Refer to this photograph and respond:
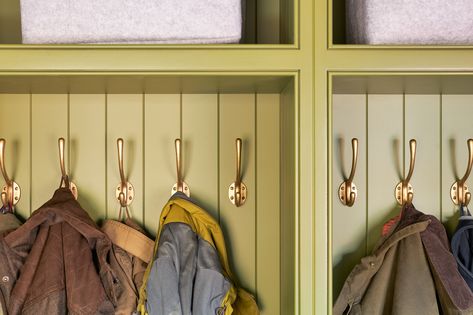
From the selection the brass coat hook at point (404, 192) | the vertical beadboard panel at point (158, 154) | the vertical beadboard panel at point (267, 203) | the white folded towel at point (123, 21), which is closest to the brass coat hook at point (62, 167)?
the vertical beadboard panel at point (158, 154)

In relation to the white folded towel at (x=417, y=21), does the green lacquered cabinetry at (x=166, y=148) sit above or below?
below

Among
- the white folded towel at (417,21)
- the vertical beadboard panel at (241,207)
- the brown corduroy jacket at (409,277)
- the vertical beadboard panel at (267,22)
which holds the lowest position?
the brown corduroy jacket at (409,277)

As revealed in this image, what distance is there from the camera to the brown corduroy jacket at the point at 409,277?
115 centimetres

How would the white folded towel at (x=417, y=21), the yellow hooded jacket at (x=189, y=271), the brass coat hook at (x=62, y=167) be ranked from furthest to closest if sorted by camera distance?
the brass coat hook at (x=62, y=167), the yellow hooded jacket at (x=189, y=271), the white folded towel at (x=417, y=21)

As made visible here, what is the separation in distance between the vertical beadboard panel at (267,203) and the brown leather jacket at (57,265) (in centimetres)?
36

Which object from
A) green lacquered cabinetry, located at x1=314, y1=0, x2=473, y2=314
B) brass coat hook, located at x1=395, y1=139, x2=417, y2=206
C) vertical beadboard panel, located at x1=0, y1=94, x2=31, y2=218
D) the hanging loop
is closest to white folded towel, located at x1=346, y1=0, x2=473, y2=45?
green lacquered cabinetry, located at x1=314, y1=0, x2=473, y2=314

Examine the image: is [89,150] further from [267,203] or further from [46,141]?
[267,203]

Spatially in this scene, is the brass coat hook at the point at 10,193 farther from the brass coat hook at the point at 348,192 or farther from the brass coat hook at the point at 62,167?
the brass coat hook at the point at 348,192

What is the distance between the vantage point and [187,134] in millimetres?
1334

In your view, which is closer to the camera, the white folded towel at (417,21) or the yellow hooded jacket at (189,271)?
the white folded towel at (417,21)

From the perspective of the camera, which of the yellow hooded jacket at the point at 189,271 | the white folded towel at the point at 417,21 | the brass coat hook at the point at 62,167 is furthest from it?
the brass coat hook at the point at 62,167

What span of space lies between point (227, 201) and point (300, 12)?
1.71 ft

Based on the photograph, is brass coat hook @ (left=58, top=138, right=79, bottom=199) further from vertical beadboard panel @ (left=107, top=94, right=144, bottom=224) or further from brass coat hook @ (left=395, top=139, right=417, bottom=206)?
brass coat hook @ (left=395, top=139, right=417, bottom=206)

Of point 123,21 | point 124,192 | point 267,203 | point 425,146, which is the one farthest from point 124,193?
point 425,146
